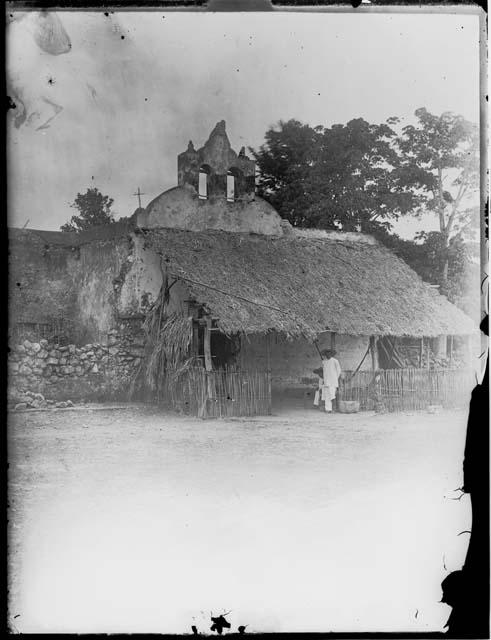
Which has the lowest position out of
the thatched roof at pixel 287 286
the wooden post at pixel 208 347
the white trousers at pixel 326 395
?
the white trousers at pixel 326 395

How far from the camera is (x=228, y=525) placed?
5715 mm

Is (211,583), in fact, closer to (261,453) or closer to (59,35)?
(261,453)

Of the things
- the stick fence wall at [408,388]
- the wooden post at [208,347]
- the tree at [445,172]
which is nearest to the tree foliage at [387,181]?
the tree at [445,172]

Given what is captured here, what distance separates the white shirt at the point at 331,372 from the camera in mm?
8148

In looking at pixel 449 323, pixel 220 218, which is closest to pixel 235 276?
pixel 220 218

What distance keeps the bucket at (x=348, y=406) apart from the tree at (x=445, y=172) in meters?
1.94

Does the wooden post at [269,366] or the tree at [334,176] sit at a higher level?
the tree at [334,176]

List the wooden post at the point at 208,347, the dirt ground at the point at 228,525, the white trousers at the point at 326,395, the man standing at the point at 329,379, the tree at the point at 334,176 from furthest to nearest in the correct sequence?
the man standing at the point at 329,379 < the white trousers at the point at 326,395 < the wooden post at the point at 208,347 < the tree at the point at 334,176 < the dirt ground at the point at 228,525

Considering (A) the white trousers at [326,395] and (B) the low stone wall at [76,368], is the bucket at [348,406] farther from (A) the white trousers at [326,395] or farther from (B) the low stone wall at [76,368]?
(B) the low stone wall at [76,368]

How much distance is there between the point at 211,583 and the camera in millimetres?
5488

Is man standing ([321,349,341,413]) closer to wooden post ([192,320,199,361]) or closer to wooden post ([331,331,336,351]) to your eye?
wooden post ([331,331,336,351])

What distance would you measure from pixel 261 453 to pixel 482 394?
7.31ft

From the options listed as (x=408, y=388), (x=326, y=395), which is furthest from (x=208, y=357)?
(x=408, y=388)

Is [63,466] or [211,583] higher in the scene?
[63,466]
